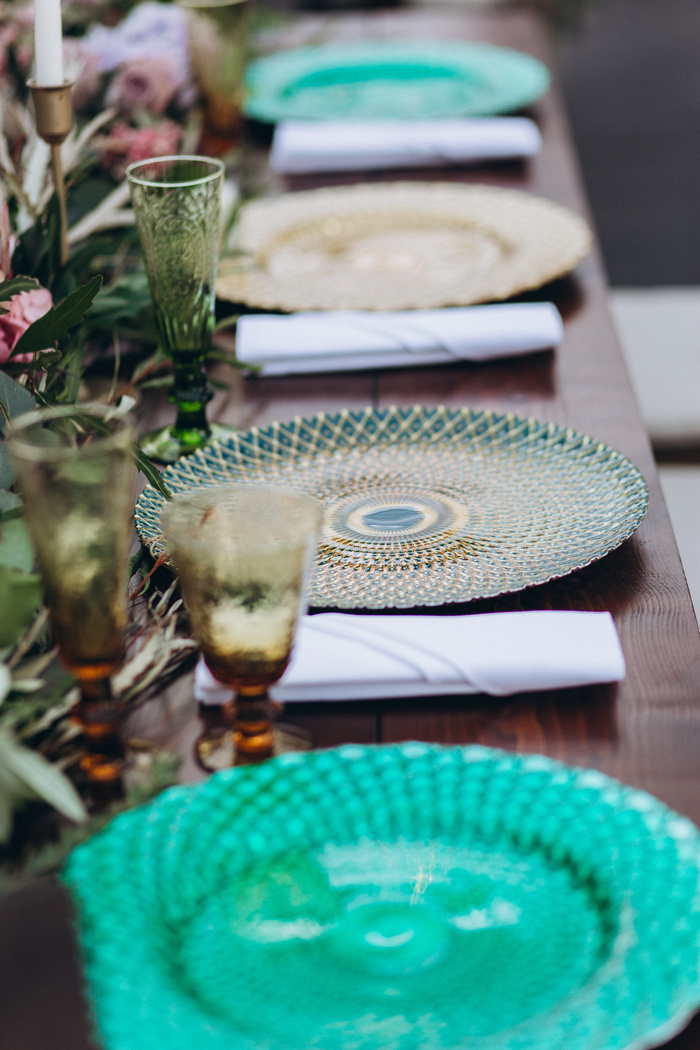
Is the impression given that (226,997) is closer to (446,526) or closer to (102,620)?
(102,620)

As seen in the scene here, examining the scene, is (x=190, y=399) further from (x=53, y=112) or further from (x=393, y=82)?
(x=393, y=82)

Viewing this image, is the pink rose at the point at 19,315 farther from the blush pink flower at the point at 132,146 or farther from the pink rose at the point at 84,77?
→ the pink rose at the point at 84,77

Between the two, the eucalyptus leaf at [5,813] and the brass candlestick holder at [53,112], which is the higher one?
the brass candlestick holder at [53,112]

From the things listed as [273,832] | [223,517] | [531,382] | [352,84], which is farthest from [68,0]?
[273,832]

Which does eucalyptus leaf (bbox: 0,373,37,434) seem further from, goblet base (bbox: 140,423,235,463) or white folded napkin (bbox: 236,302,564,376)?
white folded napkin (bbox: 236,302,564,376)

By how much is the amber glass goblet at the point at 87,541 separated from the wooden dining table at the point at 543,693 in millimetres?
59

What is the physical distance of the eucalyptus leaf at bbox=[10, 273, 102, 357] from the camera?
817 mm

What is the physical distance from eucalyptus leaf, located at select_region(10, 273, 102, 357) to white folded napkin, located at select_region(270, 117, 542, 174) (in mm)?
983

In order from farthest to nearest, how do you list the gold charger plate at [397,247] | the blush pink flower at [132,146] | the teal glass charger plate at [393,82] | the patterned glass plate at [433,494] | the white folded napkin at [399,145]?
1. the teal glass charger plate at [393,82]
2. the white folded napkin at [399,145]
3. the blush pink flower at [132,146]
4. the gold charger plate at [397,247]
5. the patterned glass plate at [433,494]

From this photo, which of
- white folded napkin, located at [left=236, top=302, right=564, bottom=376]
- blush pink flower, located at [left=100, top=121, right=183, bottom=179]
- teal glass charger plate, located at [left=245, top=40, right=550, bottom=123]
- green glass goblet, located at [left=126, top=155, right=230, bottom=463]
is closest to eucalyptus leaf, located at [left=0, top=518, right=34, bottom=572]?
green glass goblet, located at [left=126, top=155, right=230, bottom=463]

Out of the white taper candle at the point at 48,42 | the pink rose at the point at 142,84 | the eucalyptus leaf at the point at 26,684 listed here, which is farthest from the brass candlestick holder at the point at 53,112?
the pink rose at the point at 142,84

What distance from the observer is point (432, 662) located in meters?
0.70

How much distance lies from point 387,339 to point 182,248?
0.29 metres

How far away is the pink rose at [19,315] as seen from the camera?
84 centimetres
